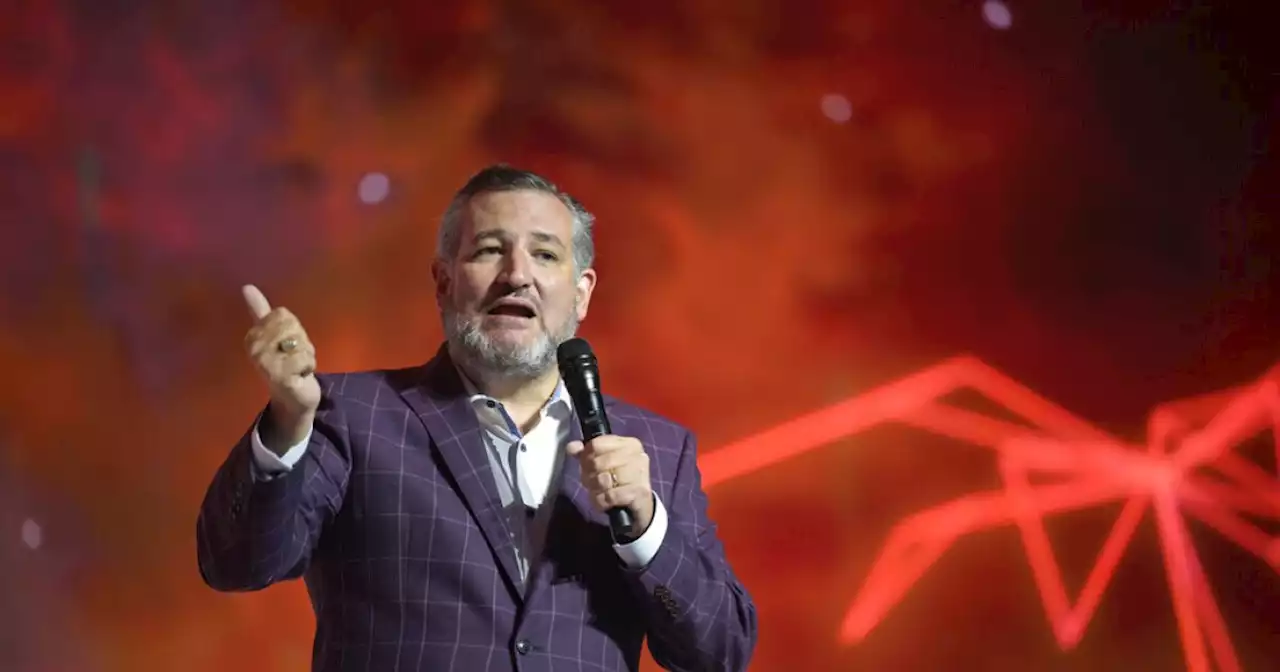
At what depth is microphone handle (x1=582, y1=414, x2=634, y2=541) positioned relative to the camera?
46.3 inches

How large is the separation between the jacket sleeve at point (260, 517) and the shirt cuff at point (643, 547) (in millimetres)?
332

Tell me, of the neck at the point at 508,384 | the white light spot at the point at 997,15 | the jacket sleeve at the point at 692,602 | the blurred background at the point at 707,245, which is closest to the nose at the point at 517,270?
the neck at the point at 508,384

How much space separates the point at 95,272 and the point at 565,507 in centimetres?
122

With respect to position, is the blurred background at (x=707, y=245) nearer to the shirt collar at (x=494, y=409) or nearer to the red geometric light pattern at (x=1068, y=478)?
the red geometric light pattern at (x=1068, y=478)

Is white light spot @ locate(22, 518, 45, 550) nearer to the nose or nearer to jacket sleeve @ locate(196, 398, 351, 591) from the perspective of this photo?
jacket sleeve @ locate(196, 398, 351, 591)

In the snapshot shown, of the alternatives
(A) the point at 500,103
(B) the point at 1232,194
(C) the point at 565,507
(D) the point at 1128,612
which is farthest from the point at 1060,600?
(A) the point at 500,103

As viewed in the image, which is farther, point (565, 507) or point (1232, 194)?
point (1232, 194)

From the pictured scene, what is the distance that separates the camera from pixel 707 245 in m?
2.23

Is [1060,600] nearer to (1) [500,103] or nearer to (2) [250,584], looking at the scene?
(1) [500,103]

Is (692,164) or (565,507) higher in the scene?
(692,164)

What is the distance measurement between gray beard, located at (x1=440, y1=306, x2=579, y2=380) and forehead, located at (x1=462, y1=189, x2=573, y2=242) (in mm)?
119

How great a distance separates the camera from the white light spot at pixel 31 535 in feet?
6.38

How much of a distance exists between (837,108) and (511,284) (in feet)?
3.81

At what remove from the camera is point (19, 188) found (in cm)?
204
